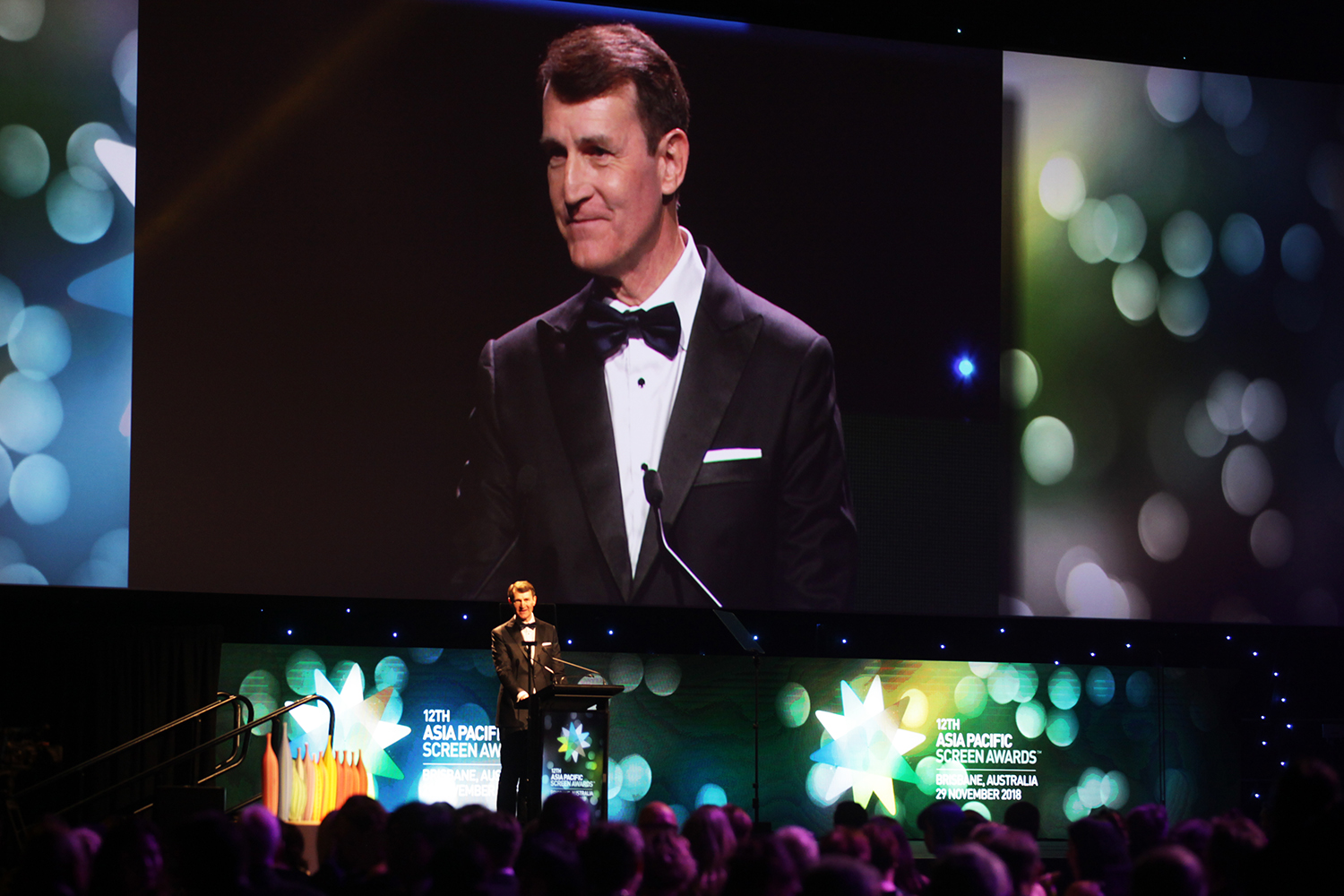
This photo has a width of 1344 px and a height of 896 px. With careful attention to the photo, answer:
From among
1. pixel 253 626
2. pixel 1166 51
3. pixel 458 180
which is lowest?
pixel 253 626

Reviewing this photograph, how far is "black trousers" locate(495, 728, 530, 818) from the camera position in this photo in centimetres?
663

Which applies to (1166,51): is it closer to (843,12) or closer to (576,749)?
(843,12)

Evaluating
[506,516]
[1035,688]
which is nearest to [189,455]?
[506,516]

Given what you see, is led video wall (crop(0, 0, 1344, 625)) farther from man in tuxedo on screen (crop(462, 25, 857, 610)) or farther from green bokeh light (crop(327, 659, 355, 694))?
green bokeh light (crop(327, 659, 355, 694))

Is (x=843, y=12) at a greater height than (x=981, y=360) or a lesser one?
greater

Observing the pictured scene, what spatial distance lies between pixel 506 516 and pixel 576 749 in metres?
1.85

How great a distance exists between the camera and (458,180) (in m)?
7.86

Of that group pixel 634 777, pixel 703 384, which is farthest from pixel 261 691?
pixel 703 384

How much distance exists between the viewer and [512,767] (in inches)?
264

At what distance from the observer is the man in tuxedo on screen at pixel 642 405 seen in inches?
309

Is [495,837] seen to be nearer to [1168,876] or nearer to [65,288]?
[1168,876]

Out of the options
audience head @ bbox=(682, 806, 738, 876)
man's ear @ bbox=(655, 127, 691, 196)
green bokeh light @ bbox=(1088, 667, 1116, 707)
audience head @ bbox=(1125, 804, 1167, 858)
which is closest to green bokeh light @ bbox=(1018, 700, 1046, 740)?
green bokeh light @ bbox=(1088, 667, 1116, 707)

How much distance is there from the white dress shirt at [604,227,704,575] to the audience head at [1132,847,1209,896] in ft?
17.8

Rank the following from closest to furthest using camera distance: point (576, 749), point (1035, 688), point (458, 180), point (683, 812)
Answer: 1. point (576, 749)
2. point (458, 180)
3. point (683, 812)
4. point (1035, 688)
